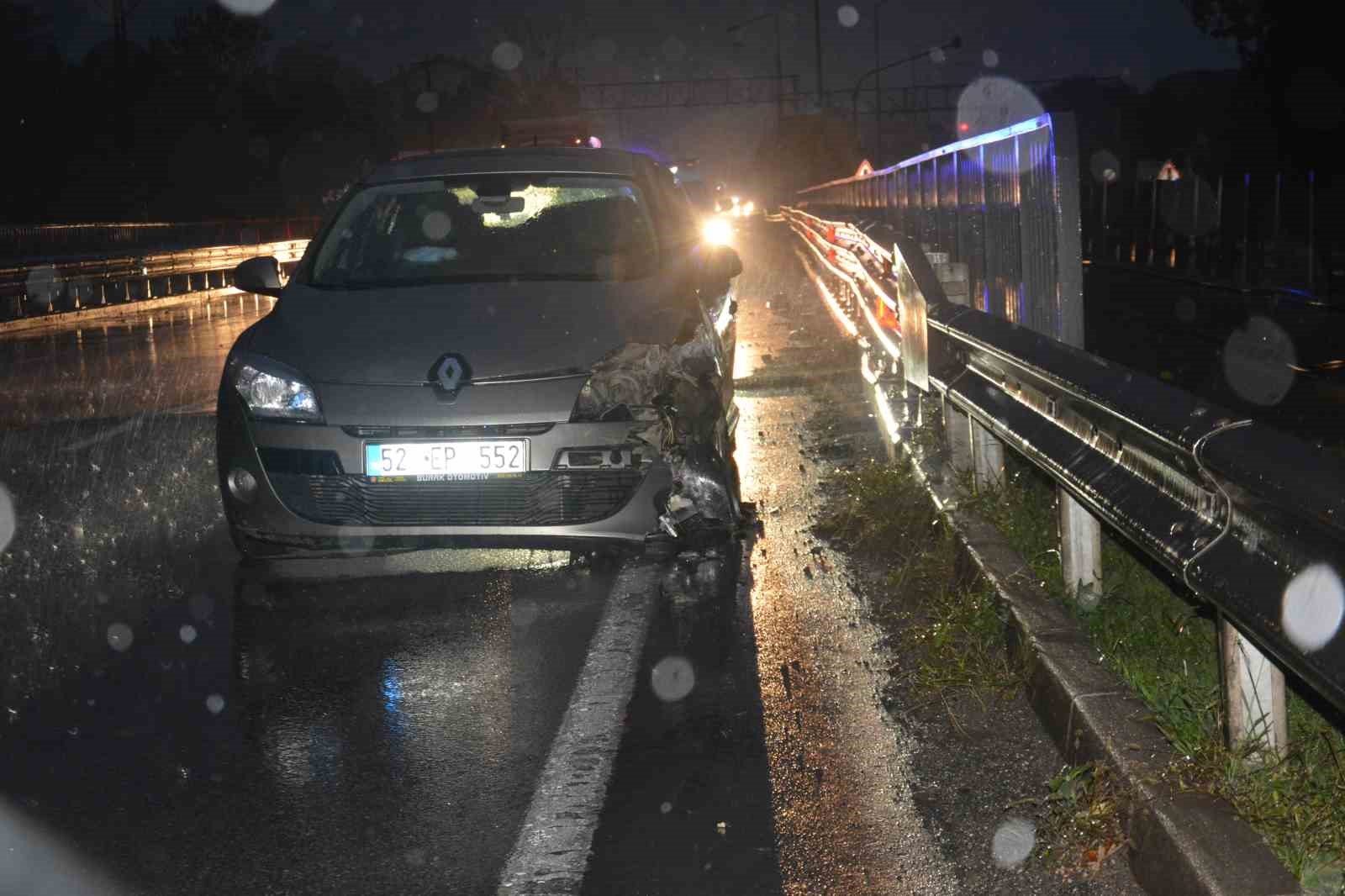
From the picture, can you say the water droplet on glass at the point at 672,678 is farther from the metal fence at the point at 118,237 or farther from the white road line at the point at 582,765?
the metal fence at the point at 118,237

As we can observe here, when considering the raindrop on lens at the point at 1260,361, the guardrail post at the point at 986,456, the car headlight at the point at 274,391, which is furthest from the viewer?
the raindrop on lens at the point at 1260,361

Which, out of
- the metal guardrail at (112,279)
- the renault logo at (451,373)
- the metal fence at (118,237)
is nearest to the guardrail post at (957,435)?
the renault logo at (451,373)

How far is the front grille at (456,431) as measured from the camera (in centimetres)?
576

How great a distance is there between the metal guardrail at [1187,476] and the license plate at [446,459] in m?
1.77

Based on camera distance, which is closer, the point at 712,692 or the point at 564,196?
the point at 712,692

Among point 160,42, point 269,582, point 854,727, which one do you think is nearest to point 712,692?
point 854,727

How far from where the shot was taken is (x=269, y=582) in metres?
6.26

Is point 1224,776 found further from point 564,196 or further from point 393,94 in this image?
point 393,94

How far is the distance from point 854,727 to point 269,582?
2.81 metres

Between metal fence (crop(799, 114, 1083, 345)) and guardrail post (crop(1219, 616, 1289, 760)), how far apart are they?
8.71 feet

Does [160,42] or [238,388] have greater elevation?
[160,42]

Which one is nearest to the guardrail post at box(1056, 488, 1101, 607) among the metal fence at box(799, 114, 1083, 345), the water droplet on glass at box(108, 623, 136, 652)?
the metal fence at box(799, 114, 1083, 345)

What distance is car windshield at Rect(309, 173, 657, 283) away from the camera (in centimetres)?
708

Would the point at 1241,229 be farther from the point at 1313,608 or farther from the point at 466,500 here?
the point at 1313,608
